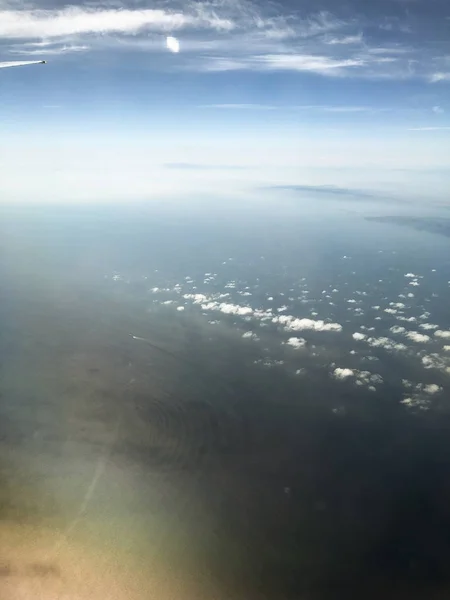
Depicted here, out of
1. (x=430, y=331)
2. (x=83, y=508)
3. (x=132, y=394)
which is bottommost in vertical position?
(x=83, y=508)

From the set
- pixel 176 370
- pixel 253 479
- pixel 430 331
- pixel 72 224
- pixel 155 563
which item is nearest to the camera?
pixel 155 563

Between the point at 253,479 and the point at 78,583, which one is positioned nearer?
the point at 78,583

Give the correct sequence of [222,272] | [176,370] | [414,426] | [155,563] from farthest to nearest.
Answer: [222,272], [176,370], [414,426], [155,563]

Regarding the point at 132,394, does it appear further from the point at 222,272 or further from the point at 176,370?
the point at 222,272

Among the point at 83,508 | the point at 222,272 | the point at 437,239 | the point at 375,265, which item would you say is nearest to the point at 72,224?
the point at 222,272

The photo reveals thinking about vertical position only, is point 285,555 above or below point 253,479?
below

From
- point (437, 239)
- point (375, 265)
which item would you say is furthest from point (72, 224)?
point (437, 239)

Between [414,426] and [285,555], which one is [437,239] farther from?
[285,555]
